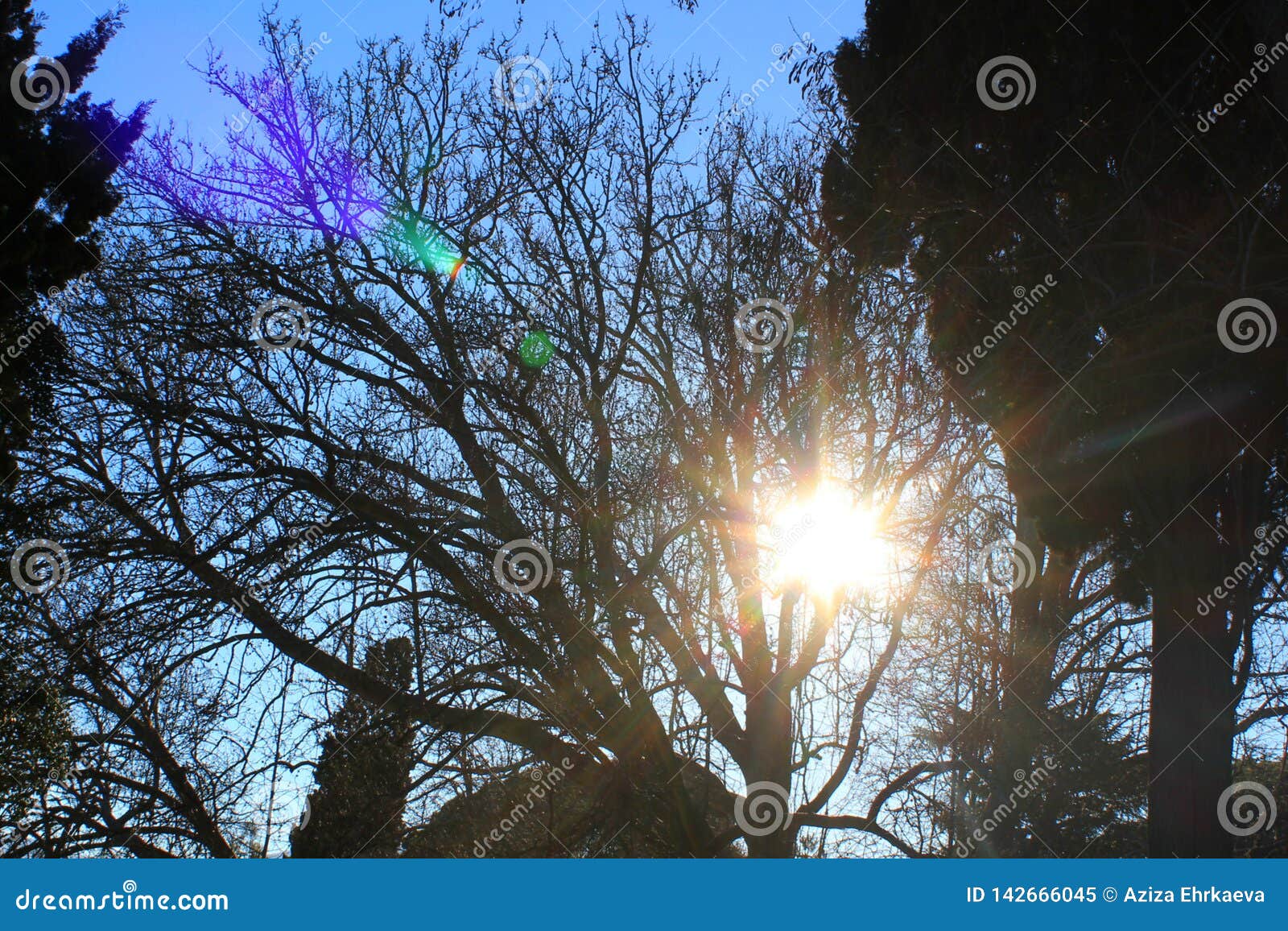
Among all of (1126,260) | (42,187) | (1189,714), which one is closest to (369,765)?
(42,187)

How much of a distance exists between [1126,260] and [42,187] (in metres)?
9.49

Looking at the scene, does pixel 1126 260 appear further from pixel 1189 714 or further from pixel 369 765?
pixel 369 765

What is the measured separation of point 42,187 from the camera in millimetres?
9406

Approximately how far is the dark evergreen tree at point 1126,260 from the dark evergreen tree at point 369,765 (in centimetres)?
559

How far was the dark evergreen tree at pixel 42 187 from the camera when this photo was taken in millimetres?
8625

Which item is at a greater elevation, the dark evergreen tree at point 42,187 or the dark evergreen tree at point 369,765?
the dark evergreen tree at point 42,187

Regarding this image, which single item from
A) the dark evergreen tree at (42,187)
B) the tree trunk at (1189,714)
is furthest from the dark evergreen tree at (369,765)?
the tree trunk at (1189,714)

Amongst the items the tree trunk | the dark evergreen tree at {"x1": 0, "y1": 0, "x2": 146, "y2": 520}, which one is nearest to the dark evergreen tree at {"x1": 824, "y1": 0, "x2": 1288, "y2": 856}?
the tree trunk

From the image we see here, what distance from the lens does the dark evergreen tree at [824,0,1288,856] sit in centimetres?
766

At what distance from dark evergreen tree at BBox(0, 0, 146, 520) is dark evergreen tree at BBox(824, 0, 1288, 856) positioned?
7080 millimetres

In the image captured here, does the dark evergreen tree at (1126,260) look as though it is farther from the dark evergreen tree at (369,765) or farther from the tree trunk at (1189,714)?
the dark evergreen tree at (369,765)

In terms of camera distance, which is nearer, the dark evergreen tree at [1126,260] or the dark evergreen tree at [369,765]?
the dark evergreen tree at [1126,260]

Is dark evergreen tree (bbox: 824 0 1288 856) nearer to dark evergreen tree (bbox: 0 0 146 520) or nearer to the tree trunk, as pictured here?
the tree trunk
